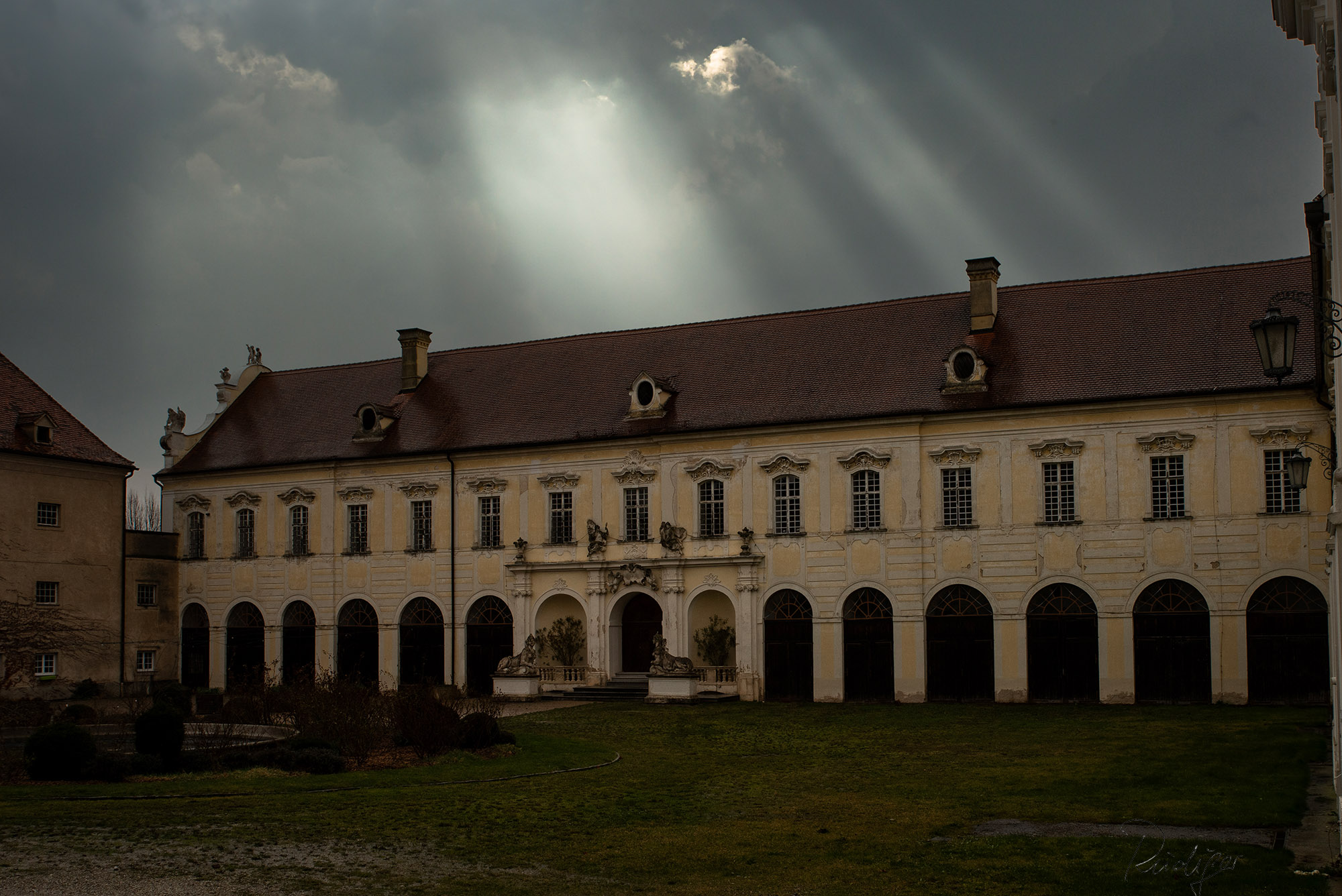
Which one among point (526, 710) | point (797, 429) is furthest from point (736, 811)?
point (797, 429)

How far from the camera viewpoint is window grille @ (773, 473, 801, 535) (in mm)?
36719

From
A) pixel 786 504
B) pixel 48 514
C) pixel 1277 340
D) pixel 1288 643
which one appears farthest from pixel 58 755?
pixel 1288 643

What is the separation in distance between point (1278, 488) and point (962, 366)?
8.32m

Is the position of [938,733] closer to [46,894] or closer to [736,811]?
[736,811]

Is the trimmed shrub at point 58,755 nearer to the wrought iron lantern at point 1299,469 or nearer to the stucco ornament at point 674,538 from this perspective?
the wrought iron lantern at point 1299,469

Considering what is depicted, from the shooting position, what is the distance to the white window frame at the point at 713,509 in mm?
37719

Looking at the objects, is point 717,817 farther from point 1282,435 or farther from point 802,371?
point 802,371

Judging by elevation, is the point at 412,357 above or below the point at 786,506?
above

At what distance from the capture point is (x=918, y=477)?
3512 centimetres

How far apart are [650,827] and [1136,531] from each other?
Answer: 69.8ft

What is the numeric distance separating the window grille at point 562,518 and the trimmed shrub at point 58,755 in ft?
72.7

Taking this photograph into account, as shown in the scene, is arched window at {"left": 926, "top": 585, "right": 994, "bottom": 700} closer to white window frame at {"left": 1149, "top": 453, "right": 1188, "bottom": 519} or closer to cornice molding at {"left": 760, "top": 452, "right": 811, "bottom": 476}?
white window frame at {"left": 1149, "top": 453, "right": 1188, "bottom": 519}

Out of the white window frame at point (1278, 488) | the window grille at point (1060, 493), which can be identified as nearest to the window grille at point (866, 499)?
the window grille at point (1060, 493)

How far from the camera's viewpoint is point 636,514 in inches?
1528
